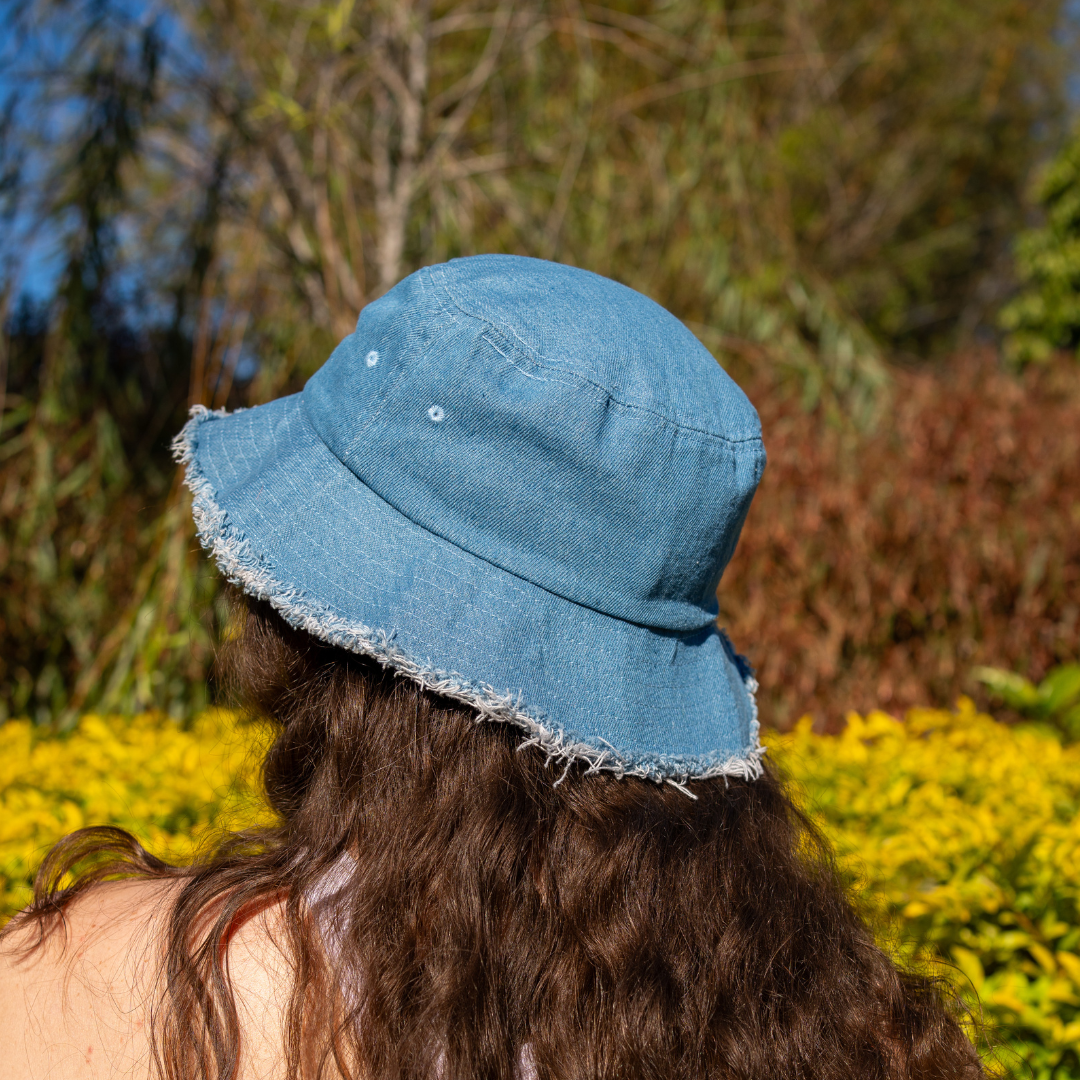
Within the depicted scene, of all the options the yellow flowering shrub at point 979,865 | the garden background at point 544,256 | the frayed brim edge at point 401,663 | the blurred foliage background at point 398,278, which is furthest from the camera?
the blurred foliage background at point 398,278

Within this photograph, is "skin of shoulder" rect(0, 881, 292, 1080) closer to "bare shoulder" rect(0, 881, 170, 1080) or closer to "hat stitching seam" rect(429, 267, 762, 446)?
"bare shoulder" rect(0, 881, 170, 1080)

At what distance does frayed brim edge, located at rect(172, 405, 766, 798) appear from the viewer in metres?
0.89

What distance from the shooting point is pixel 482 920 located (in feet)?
3.03

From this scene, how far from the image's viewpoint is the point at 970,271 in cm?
1269

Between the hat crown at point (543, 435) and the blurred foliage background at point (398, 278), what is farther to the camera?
the blurred foliage background at point (398, 278)

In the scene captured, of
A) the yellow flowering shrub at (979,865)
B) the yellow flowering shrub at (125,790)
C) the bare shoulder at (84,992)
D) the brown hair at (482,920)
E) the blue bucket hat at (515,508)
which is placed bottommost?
the yellow flowering shrub at (125,790)

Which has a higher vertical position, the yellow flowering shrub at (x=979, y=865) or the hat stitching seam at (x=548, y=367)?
the hat stitching seam at (x=548, y=367)

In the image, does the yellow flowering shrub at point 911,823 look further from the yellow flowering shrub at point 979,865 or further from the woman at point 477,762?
the woman at point 477,762

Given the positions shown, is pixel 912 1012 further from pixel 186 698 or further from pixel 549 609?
pixel 186 698

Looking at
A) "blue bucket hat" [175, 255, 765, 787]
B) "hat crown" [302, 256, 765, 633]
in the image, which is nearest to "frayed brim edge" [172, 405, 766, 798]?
"blue bucket hat" [175, 255, 765, 787]

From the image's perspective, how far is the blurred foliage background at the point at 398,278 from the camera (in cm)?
295

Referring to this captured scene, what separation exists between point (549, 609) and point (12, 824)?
1.06 metres

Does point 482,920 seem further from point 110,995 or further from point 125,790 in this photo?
point 125,790

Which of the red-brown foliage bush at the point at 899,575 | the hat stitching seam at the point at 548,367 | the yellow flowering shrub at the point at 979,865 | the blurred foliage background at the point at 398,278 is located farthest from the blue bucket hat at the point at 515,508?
the red-brown foliage bush at the point at 899,575
